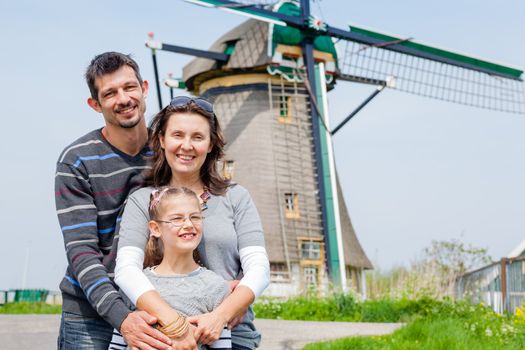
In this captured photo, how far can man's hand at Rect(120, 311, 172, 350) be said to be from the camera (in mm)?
2168

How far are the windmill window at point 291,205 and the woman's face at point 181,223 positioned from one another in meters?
12.0

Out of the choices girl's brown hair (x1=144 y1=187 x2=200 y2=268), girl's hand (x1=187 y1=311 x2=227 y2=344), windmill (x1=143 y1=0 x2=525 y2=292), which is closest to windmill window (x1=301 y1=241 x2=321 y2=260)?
windmill (x1=143 y1=0 x2=525 y2=292)

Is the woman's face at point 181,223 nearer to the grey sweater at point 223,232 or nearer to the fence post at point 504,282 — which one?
the grey sweater at point 223,232

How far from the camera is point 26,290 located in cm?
1344

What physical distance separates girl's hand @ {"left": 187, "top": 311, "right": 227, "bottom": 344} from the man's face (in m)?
0.72

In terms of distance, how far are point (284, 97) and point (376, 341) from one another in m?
9.26

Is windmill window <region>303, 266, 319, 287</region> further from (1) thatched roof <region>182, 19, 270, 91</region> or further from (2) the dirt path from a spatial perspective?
(2) the dirt path

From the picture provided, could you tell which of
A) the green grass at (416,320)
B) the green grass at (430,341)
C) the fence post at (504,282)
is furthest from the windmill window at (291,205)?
the green grass at (430,341)

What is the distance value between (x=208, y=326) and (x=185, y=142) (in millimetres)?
594

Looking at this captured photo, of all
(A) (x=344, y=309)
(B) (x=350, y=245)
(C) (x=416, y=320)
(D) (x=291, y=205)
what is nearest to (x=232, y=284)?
(C) (x=416, y=320)

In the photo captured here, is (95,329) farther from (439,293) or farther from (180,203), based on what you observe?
(439,293)

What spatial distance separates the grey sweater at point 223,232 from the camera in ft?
Answer: 7.76

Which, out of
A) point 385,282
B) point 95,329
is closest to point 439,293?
point 385,282

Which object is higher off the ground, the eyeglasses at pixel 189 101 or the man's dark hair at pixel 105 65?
the man's dark hair at pixel 105 65
